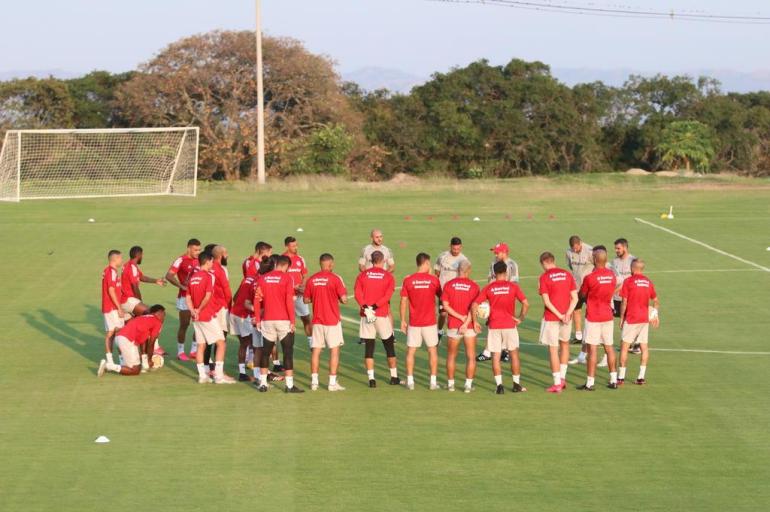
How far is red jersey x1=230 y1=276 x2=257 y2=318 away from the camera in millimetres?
17469

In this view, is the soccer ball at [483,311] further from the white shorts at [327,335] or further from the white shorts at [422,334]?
the white shorts at [327,335]

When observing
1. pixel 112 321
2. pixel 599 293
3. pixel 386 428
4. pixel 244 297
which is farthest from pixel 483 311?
pixel 112 321

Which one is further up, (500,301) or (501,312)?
(500,301)

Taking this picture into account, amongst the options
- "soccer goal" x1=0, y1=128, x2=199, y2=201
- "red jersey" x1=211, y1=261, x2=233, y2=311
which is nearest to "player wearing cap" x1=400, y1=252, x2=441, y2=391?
"red jersey" x1=211, y1=261, x2=233, y2=311

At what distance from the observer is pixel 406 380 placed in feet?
57.1

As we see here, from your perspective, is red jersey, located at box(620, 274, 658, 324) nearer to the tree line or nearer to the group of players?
the group of players

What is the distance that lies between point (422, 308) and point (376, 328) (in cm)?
82

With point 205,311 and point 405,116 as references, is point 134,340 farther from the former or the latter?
point 405,116

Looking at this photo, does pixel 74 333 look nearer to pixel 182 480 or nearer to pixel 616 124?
pixel 182 480

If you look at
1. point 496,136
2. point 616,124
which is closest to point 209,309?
point 496,136

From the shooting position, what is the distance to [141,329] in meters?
17.9

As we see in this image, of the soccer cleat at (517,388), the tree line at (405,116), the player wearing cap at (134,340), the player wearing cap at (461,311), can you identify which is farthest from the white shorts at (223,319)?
the tree line at (405,116)

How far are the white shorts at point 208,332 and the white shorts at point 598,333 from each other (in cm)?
549

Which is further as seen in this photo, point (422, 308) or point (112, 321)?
point (112, 321)
